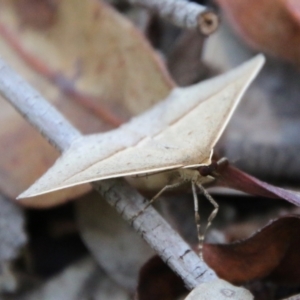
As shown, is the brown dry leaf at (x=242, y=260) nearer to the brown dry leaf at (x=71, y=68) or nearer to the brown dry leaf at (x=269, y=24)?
the brown dry leaf at (x=71, y=68)

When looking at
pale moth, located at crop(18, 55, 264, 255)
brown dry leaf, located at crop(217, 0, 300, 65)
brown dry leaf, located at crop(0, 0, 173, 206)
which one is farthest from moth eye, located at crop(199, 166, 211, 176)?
brown dry leaf, located at crop(217, 0, 300, 65)

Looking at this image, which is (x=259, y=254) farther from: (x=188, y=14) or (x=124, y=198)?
(x=188, y=14)

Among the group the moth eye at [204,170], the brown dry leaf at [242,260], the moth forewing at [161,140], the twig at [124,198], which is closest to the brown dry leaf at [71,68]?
the moth forewing at [161,140]

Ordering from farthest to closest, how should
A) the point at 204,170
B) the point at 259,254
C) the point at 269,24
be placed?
the point at 269,24, the point at 204,170, the point at 259,254

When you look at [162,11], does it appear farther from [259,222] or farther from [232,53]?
[259,222]

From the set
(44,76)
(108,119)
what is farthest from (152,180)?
(44,76)

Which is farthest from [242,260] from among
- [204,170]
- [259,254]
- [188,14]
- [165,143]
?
[188,14]
